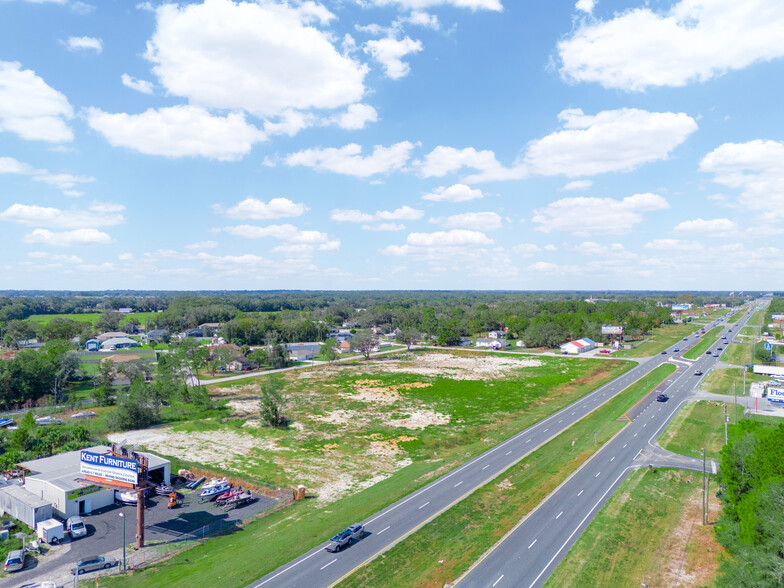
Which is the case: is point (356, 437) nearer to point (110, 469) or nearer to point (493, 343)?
point (110, 469)

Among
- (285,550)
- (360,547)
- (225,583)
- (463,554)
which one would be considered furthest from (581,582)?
(225,583)

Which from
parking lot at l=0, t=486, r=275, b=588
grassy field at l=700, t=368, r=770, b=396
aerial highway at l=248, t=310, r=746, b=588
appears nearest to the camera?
aerial highway at l=248, t=310, r=746, b=588

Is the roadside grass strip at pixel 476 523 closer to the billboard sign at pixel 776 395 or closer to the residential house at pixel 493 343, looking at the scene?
the billboard sign at pixel 776 395

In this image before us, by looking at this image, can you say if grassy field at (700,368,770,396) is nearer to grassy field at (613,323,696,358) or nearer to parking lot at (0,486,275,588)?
grassy field at (613,323,696,358)

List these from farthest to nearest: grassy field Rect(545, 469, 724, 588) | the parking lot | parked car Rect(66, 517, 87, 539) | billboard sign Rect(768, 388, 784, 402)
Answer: billboard sign Rect(768, 388, 784, 402) < parked car Rect(66, 517, 87, 539) < the parking lot < grassy field Rect(545, 469, 724, 588)

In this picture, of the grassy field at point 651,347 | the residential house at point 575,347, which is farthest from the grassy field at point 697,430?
the residential house at point 575,347

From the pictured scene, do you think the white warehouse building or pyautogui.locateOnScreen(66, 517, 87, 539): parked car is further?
the white warehouse building

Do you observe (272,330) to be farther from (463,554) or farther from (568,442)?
(463,554)

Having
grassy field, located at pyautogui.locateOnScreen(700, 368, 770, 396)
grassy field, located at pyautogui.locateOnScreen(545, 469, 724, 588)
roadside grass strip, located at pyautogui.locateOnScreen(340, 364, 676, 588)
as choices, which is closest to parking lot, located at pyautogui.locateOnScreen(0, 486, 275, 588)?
roadside grass strip, located at pyautogui.locateOnScreen(340, 364, 676, 588)
